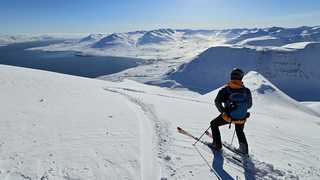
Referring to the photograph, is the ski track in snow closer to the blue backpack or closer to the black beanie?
the blue backpack

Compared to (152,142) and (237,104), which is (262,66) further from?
(237,104)

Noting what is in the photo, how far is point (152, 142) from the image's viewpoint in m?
9.00

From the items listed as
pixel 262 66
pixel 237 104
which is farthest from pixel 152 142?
pixel 262 66

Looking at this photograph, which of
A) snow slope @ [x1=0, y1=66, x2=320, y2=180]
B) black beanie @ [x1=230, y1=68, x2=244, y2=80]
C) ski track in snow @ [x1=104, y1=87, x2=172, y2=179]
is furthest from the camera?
black beanie @ [x1=230, y1=68, x2=244, y2=80]

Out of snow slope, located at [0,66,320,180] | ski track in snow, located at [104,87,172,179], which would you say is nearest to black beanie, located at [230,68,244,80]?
snow slope, located at [0,66,320,180]

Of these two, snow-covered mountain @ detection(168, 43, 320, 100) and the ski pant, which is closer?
the ski pant

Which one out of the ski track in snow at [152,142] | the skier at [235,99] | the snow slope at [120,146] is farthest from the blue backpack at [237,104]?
the ski track in snow at [152,142]

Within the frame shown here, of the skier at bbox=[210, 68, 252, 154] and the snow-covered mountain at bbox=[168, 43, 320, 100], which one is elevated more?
the skier at bbox=[210, 68, 252, 154]

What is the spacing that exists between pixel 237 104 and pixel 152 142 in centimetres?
272

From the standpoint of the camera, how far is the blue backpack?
7.85 meters

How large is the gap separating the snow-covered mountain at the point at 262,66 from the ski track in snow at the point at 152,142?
104917 mm

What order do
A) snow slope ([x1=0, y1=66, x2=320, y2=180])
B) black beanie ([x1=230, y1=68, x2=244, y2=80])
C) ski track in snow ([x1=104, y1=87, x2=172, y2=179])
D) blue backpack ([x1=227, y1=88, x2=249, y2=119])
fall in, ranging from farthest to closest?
blue backpack ([x1=227, y1=88, x2=249, y2=119])
black beanie ([x1=230, y1=68, x2=244, y2=80])
ski track in snow ([x1=104, y1=87, x2=172, y2=179])
snow slope ([x1=0, y1=66, x2=320, y2=180])

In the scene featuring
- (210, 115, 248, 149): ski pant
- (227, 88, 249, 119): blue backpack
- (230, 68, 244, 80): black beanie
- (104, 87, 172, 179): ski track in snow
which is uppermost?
(230, 68, 244, 80): black beanie

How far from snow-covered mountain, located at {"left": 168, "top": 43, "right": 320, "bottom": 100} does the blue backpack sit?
10872 cm
